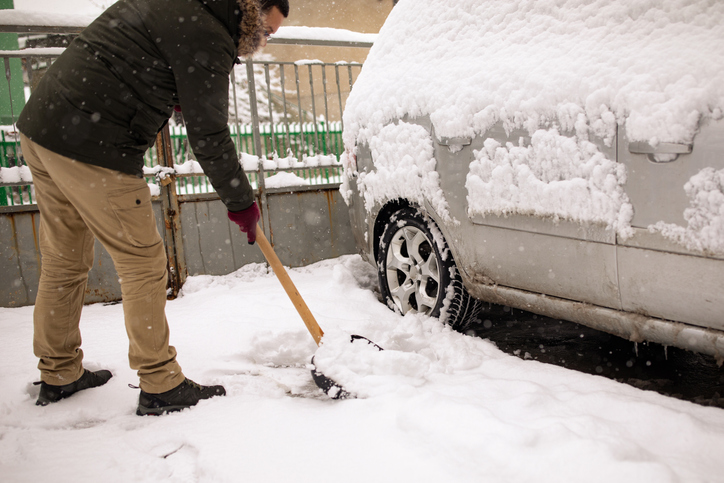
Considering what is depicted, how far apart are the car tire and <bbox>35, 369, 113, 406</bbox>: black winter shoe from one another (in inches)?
65.3

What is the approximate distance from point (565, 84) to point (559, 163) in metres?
0.31

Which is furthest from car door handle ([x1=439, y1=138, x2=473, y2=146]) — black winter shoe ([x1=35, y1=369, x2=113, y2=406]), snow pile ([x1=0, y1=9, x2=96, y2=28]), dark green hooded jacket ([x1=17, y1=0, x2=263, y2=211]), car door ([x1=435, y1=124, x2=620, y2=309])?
snow pile ([x1=0, y1=9, x2=96, y2=28])

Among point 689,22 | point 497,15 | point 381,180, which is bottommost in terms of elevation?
point 381,180

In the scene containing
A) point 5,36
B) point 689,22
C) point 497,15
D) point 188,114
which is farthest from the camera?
point 5,36

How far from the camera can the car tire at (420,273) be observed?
284 cm

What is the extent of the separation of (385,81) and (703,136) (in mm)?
1889

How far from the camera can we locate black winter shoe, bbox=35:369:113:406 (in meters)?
2.31

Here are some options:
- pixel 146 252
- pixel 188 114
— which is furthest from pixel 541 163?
pixel 146 252

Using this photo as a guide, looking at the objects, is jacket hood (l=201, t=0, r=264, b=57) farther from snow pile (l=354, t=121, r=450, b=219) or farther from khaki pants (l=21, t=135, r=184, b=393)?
snow pile (l=354, t=121, r=450, b=219)

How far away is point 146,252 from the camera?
212cm

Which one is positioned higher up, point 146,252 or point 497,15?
point 497,15

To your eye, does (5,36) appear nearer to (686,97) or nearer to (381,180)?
(381,180)

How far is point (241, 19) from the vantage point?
2.02 m

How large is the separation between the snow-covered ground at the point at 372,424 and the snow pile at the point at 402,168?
0.71 m
